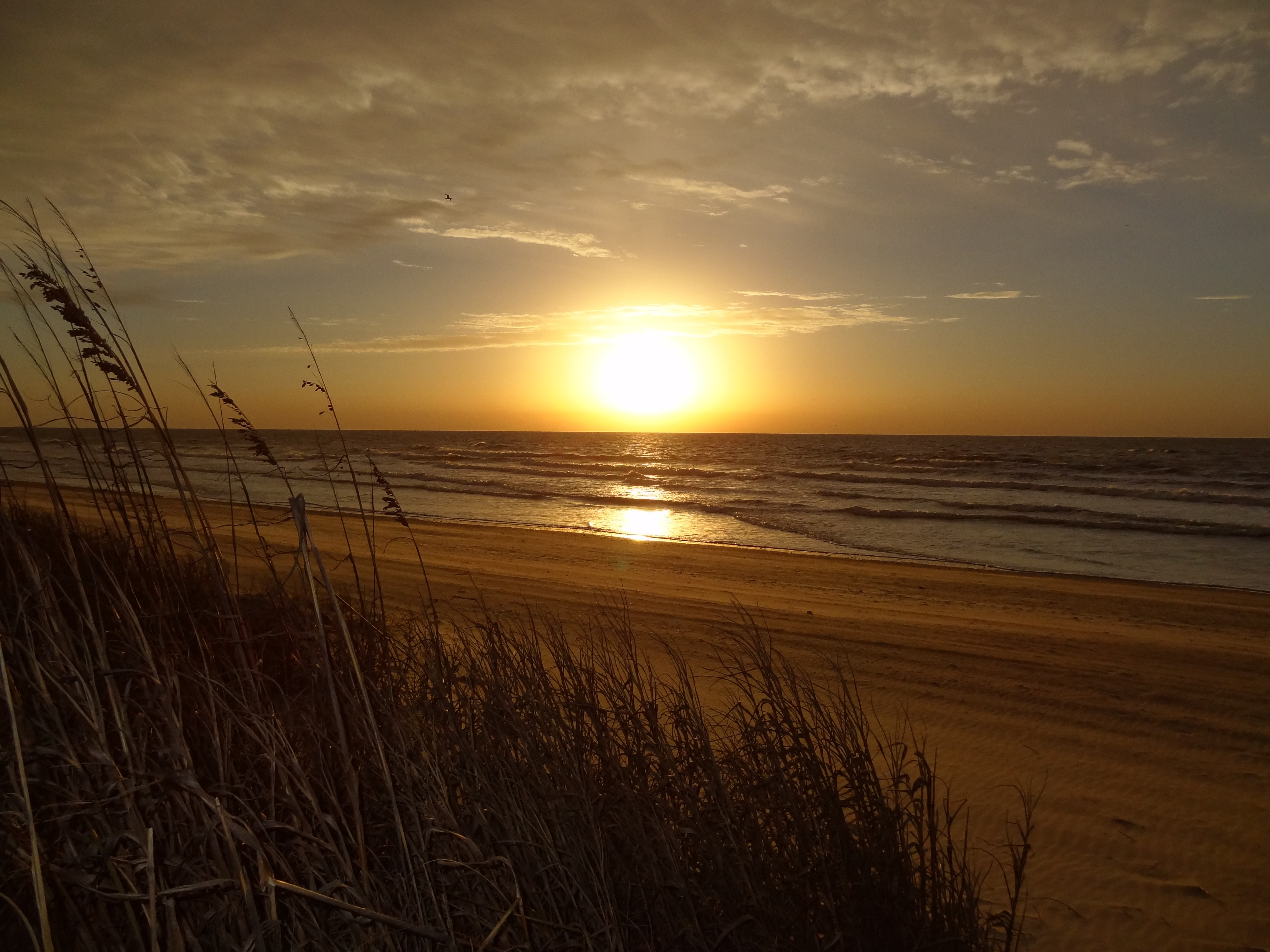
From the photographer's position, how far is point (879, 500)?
1137 inches

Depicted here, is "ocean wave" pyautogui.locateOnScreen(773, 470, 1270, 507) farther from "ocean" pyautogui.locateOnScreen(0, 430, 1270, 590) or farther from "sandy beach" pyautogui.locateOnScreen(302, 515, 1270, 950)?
"sandy beach" pyautogui.locateOnScreen(302, 515, 1270, 950)

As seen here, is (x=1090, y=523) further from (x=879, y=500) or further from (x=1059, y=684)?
(x=1059, y=684)

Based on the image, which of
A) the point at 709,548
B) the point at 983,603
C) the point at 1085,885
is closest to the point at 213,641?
the point at 1085,885

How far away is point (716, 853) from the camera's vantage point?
2488 millimetres

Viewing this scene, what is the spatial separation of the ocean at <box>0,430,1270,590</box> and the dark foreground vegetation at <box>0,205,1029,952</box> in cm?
57

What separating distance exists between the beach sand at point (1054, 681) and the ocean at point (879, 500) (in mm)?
2924

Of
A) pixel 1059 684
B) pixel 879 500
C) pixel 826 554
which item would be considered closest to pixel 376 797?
pixel 1059 684

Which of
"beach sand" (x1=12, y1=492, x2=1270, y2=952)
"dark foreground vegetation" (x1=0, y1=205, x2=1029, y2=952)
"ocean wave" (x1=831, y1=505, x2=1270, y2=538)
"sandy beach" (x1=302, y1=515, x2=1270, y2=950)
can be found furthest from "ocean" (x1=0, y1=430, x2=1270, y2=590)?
→ "sandy beach" (x1=302, y1=515, x2=1270, y2=950)

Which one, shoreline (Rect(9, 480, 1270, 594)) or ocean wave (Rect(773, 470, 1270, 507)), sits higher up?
ocean wave (Rect(773, 470, 1270, 507))

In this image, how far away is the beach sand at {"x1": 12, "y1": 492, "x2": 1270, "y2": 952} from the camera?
15.0 ft

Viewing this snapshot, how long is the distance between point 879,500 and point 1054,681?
20961mm

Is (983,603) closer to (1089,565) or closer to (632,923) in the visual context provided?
(1089,565)

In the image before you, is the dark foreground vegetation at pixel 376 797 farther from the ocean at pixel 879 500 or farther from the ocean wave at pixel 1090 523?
the ocean wave at pixel 1090 523

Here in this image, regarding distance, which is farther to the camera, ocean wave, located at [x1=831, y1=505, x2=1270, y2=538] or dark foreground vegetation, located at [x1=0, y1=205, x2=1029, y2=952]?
ocean wave, located at [x1=831, y1=505, x2=1270, y2=538]
